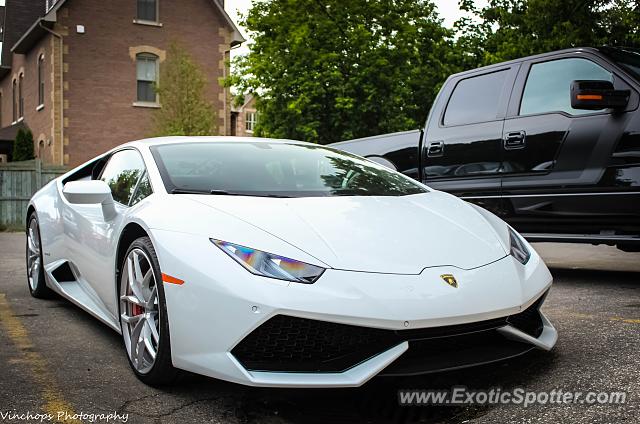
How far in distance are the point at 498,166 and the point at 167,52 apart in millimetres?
20763

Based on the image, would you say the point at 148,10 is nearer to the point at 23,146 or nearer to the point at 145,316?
the point at 23,146

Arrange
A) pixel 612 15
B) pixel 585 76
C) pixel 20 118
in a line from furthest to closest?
pixel 20 118 → pixel 612 15 → pixel 585 76

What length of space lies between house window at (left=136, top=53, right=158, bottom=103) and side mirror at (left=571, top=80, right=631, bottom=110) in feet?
69.5

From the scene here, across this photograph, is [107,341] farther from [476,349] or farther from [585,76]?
[585,76]

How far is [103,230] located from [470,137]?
3493 millimetres

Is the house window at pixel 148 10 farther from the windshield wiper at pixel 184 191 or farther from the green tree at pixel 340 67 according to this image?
the windshield wiper at pixel 184 191

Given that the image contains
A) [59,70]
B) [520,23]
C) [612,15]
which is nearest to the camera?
[612,15]

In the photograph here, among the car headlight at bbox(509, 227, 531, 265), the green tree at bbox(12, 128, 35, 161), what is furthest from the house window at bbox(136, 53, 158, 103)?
the car headlight at bbox(509, 227, 531, 265)

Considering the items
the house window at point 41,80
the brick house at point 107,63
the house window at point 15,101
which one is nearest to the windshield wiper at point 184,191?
the brick house at point 107,63

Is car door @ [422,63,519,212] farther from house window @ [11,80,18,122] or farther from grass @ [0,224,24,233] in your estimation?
house window @ [11,80,18,122]

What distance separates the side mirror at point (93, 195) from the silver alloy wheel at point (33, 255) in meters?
1.79

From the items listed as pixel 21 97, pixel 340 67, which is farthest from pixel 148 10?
pixel 21 97

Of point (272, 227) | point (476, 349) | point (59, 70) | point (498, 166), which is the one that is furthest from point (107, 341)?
point (59, 70)

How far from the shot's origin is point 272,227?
3.10 metres
